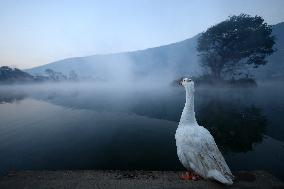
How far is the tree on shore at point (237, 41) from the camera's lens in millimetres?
64688

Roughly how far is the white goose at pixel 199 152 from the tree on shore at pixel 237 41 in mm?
63529

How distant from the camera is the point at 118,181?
8.78 metres

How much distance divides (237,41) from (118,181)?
216 ft

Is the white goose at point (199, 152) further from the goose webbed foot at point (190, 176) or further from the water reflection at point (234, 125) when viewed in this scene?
the water reflection at point (234, 125)

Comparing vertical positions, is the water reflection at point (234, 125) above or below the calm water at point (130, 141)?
below

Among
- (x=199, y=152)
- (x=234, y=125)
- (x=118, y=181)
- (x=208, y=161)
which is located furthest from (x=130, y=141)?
(x=208, y=161)

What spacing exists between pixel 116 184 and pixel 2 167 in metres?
8.66

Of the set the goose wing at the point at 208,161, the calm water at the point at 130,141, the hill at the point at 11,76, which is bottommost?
the calm water at the point at 130,141

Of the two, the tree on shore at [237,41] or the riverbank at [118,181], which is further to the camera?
the tree on shore at [237,41]

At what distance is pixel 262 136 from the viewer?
61.9 feet

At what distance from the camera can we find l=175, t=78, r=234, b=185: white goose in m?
7.66

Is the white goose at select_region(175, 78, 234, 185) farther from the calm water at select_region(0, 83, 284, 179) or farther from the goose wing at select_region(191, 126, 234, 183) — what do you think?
the calm water at select_region(0, 83, 284, 179)

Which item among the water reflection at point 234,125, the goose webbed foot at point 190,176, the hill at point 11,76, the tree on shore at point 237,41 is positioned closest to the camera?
the goose webbed foot at point 190,176

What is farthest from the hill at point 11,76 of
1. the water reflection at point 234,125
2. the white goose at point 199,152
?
the white goose at point 199,152
